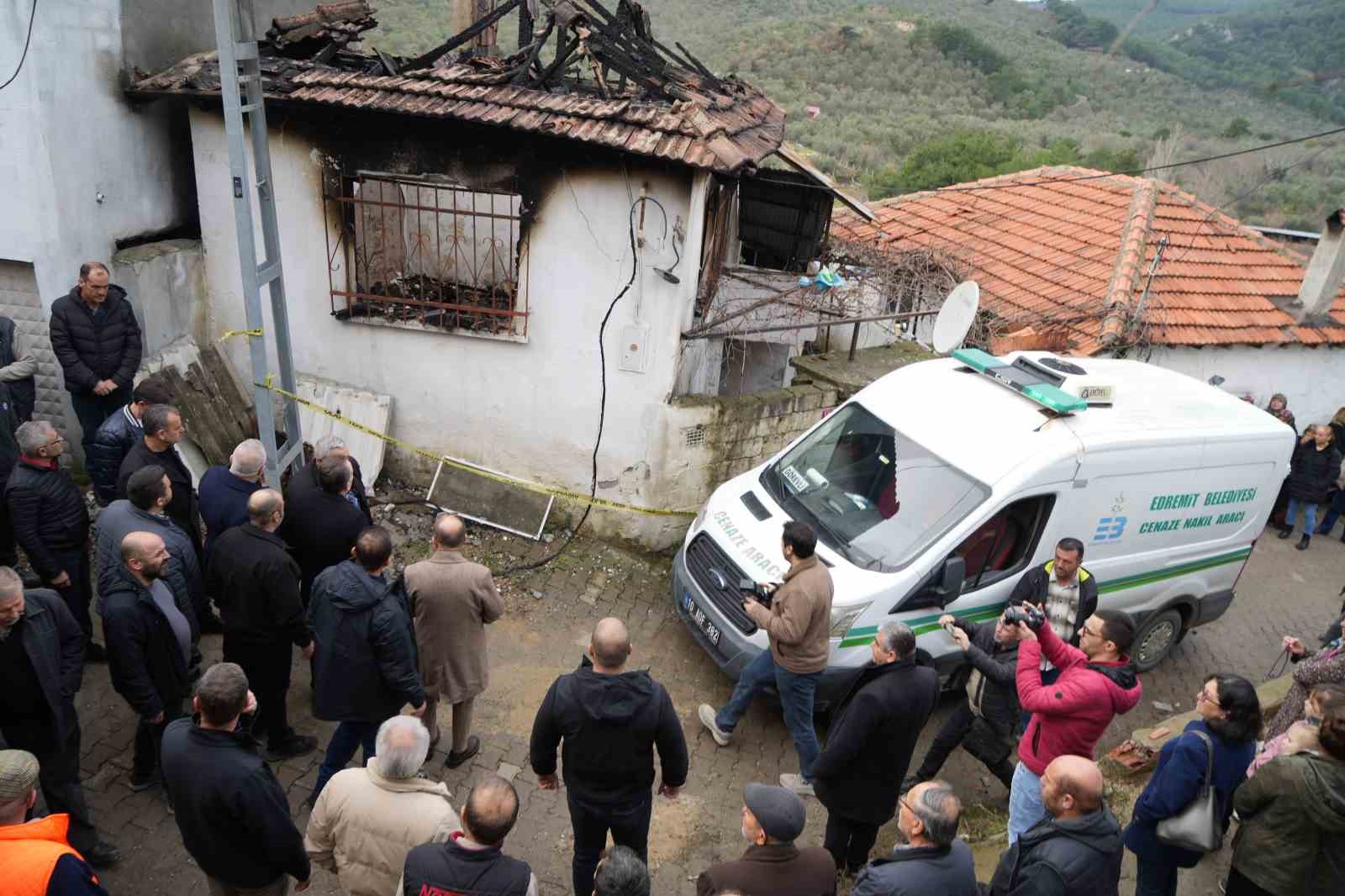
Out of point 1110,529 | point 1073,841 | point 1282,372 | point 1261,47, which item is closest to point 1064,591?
point 1110,529

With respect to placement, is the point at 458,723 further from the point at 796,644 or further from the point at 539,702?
the point at 796,644

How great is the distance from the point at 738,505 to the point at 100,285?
4.87 metres

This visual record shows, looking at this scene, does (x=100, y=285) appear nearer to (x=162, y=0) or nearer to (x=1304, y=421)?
(x=162, y=0)

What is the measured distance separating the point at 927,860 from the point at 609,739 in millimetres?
1376

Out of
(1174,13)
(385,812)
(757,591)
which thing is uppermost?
(1174,13)

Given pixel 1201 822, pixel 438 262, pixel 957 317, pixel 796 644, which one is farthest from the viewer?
pixel 438 262

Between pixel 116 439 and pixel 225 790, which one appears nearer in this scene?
pixel 225 790

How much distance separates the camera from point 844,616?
5730mm

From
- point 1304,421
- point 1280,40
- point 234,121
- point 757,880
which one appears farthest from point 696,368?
point 1280,40

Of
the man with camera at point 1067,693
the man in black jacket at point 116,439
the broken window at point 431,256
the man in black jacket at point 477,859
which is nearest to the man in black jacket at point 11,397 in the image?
the man in black jacket at point 116,439

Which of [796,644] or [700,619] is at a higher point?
[796,644]

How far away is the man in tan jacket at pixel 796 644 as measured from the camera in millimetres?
5180

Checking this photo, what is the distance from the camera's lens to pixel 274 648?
15.8ft

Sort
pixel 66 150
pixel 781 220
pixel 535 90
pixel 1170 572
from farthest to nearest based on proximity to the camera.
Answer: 1. pixel 781 220
2. pixel 535 90
3. pixel 1170 572
4. pixel 66 150
